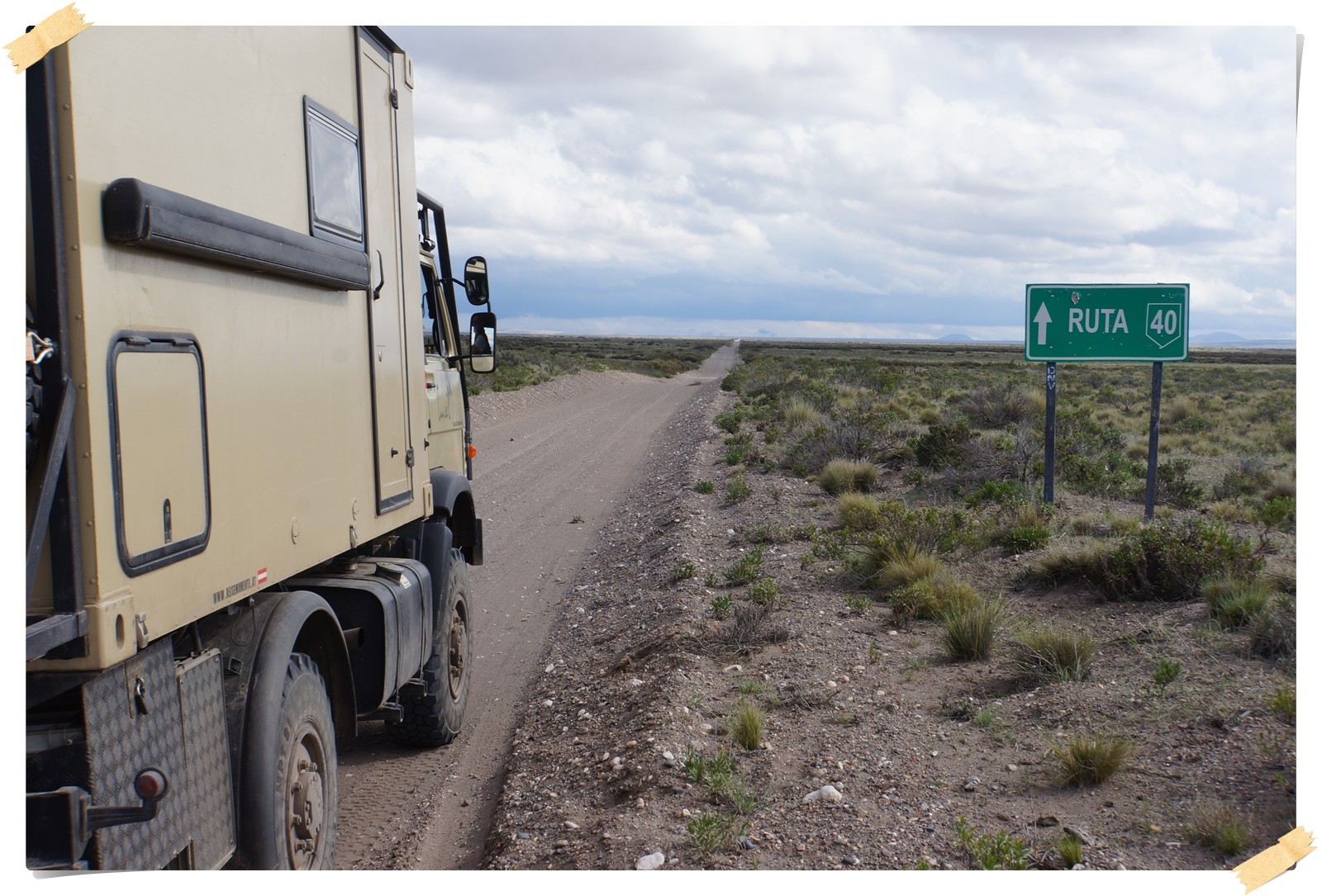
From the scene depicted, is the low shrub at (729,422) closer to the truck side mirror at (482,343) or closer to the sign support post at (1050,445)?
the sign support post at (1050,445)

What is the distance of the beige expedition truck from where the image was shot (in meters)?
2.45

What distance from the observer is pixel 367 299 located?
4.68 m

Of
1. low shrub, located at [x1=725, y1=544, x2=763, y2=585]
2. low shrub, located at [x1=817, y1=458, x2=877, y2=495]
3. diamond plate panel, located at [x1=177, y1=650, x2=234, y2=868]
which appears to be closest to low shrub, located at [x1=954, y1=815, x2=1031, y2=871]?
diamond plate panel, located at [x1=177, y1=650, x2=234, y2=868]

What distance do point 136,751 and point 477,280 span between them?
4445mm

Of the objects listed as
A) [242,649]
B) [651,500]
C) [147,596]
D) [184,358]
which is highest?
[184,358]

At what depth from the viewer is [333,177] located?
4.20 metres

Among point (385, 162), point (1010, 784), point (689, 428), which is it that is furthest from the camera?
point (689, 428)

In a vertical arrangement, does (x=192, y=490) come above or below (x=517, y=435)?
above

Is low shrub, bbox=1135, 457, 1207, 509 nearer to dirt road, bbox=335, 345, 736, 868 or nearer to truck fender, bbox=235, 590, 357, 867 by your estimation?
dirt road, bbox=335, 345, 736, 868

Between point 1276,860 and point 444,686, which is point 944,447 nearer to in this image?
point 444,686

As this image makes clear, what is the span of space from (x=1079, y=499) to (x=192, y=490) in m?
10.9

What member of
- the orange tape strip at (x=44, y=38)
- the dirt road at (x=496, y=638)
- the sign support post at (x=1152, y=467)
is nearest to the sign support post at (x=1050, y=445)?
the sign support post at (x=1152, y=467)

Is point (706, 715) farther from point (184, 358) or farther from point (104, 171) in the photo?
point (104, 171)

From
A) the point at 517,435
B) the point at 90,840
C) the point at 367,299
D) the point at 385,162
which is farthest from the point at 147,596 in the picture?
the point at 517,435
